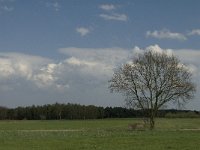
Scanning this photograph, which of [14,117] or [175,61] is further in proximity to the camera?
[14,117]

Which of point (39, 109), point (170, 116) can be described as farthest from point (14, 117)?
point (170, 116)

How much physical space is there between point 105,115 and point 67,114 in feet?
42.3

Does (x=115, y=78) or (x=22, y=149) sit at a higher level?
(x=115, y=78)

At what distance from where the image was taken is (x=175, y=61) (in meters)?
55.8

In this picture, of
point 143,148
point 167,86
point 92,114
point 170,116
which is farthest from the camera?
point 92,114

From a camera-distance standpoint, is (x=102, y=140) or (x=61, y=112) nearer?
(x=102, y=140)

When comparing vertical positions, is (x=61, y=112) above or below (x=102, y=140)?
above

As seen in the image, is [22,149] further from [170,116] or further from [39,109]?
[39,109]

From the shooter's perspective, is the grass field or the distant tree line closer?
the grass field

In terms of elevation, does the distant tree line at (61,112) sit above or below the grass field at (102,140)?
above

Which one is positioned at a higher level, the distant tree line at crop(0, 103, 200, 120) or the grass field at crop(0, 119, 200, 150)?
the distant tree line at crop(0, 103, 200, 120)

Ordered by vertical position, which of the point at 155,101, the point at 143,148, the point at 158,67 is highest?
the point at 158,67

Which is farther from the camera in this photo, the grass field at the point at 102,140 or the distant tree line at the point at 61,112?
the distant tree line at the point at 61,112

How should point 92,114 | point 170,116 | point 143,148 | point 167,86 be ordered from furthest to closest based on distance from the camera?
point 92,114
point 170,116
point 167,86
point 143,148
